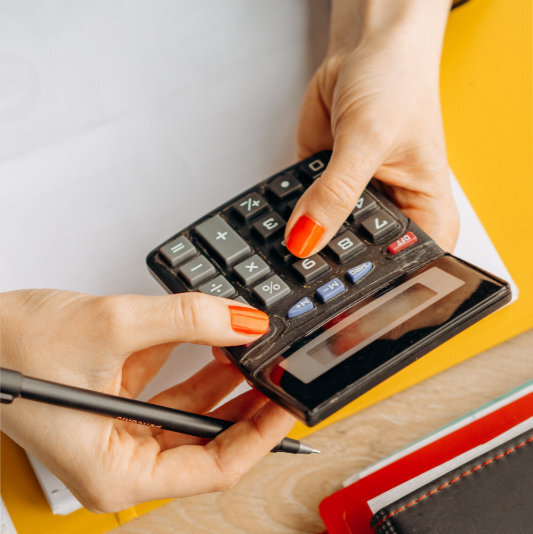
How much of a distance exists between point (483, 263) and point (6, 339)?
0.38 m

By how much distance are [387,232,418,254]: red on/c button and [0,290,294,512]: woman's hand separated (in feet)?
0.34

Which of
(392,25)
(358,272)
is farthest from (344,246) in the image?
(392,25)

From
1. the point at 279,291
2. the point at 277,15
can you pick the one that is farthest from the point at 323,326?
the point at 277,15

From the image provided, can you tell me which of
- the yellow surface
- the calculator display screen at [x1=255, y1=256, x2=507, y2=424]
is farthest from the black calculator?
the yellow surface

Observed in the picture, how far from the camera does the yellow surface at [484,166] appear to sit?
0.48 meters

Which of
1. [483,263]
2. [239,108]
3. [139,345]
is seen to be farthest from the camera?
[239,108]

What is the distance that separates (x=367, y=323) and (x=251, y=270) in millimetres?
91

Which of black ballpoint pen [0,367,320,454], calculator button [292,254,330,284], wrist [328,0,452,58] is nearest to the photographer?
black ballpoint pen [0,367,320,454]

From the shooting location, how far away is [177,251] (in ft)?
1.53

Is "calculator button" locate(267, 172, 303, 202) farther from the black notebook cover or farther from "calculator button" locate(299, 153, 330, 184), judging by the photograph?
the black notebook cover

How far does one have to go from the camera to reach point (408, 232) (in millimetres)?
467

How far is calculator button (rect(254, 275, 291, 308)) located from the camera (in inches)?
17.2

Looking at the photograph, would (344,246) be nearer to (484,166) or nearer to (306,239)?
(306,239)

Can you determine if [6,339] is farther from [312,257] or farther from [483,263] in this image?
[483,263]
